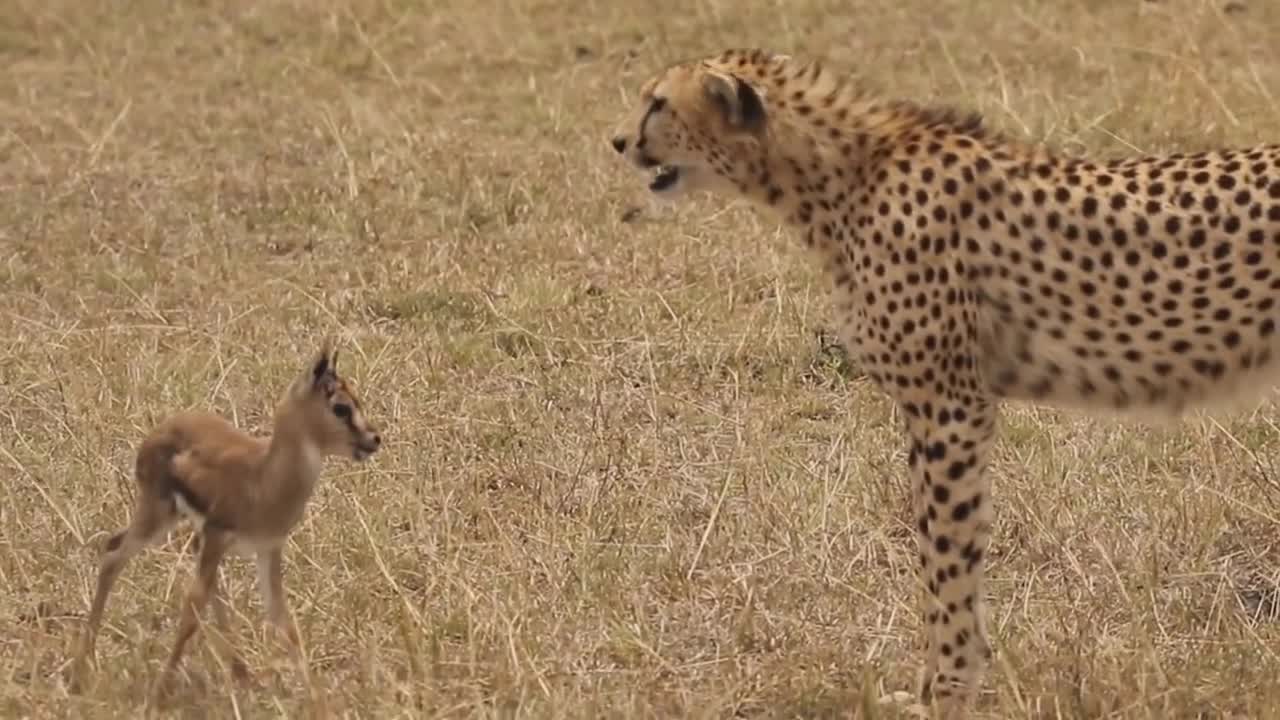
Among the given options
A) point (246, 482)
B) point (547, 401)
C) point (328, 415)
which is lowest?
point (547, 401)

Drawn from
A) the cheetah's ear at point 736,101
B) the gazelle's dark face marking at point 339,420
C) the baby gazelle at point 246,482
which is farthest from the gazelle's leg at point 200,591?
the cheetah's ear at point 736,101

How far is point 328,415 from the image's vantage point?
11.9ft

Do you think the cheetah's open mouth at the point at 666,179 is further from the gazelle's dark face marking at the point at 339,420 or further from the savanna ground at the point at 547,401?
the gazelle's dark face marking at the point at 339,420

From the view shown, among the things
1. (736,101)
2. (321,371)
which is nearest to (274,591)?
(321,371)

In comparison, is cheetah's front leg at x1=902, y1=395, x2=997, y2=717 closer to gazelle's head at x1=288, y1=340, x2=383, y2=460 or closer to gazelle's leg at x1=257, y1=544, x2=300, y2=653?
gazelle's head at x1=288, y1=340, x2=383, y2=460

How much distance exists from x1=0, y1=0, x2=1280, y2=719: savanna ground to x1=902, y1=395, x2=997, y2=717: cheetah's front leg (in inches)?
3.3

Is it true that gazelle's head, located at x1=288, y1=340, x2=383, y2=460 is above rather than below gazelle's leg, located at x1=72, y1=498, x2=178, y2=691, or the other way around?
above

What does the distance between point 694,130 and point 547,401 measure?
4.65 feet

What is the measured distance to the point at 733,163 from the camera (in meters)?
4.18

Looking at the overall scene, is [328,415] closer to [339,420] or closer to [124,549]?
[339,420]

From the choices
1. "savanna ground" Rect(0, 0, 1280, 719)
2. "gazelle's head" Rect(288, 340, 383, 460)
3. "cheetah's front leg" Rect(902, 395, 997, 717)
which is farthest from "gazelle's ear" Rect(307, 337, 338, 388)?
"cheetah's front leg" Rect(902, 395, 997, 717)

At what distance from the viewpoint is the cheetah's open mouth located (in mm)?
4258

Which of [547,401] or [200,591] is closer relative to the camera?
[200,591]

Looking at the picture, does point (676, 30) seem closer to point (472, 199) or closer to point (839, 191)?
point (472, 199)
